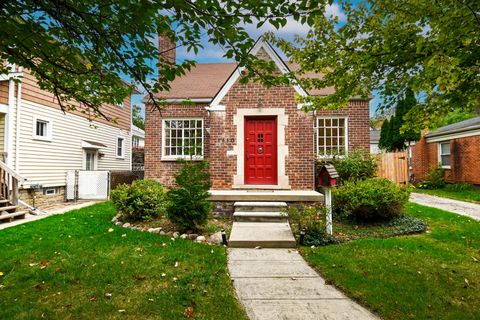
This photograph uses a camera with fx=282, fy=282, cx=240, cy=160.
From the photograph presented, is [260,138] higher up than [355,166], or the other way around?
[260,138]

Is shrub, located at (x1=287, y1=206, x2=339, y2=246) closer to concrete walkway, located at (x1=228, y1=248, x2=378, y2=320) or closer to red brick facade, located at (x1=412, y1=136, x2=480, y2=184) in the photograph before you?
concrete walkway, located at (x1=228, y1=248, x2=378, y2=320)

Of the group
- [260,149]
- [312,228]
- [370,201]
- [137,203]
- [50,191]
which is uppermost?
[260,149]

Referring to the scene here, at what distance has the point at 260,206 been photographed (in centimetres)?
713

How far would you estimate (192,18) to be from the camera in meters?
2.86

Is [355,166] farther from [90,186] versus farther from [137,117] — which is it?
[137,117]

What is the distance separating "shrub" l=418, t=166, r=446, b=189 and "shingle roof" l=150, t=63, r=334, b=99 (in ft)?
29.5

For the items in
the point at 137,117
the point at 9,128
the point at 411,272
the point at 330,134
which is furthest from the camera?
Result: the point at 137,117

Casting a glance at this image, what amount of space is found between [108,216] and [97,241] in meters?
2.58

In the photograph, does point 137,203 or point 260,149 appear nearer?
point 137,203

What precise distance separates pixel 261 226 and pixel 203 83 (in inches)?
357

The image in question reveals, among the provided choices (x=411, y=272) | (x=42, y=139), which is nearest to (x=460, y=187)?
(x=411, y=272)

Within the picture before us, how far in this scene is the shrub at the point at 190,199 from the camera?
5875 millimetres

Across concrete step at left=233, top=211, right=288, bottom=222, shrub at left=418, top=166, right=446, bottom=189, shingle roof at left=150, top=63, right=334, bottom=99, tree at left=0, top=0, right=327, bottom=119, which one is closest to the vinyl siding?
shingle roof at left=150, top=63, right=334, bottom=99

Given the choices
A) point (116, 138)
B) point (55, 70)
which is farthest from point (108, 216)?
point (116, 138)
